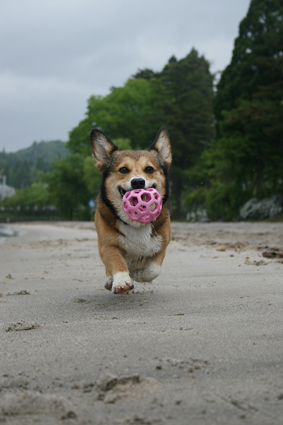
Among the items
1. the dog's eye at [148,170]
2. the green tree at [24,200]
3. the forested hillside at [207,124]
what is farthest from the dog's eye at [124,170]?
the green tree at [24,200]

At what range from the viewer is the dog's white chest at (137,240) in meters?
4.00

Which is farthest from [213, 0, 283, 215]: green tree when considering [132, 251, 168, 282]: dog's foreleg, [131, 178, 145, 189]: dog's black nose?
[131, 178, 145, 189]: dog's black nose

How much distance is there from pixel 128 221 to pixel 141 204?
1.28ft

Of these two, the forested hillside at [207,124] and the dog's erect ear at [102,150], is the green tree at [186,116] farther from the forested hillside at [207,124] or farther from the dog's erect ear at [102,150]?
the dog's erect ear at [102,150]

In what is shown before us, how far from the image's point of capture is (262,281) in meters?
4.15

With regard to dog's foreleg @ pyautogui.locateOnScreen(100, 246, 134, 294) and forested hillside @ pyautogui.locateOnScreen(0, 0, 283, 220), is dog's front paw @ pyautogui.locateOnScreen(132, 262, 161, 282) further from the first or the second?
forested hillside @ pyautogui.locateOnScreen(0, 0, 283, 220)

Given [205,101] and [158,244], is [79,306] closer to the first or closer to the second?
[158,244]

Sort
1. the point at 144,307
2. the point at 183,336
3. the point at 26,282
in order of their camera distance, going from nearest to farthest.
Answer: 1. the point at 183,336
2. the point at 144,307
3. the point at 26,282

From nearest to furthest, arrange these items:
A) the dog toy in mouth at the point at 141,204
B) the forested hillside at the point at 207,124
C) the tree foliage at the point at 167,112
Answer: the dog toy in mouth at the point at 141,204, the forested hillside at the point at 207,124, the tree foliage at the point at 167,112

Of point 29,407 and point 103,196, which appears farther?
point 103,196

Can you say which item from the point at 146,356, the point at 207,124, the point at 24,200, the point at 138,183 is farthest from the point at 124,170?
the point at 24,200

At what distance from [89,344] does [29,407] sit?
713 mm

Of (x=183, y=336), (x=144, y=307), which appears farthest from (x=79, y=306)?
(x=183, y=336)

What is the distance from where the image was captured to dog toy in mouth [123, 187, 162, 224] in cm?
369
